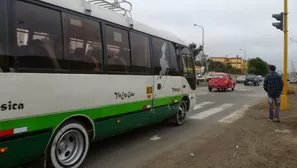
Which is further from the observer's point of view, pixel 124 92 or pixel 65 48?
pixel 124 92

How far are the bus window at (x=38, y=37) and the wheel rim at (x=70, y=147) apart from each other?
3.65 ft

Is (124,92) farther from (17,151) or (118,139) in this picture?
(17,151)

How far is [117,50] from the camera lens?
20.4ft

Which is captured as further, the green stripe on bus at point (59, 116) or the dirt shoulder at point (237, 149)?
the dirt shoulder at point (237, 149)

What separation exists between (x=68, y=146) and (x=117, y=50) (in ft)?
6.66

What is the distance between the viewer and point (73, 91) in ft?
16.3

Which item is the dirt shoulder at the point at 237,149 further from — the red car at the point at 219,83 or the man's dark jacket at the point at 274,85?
the red car at the point at 219,83

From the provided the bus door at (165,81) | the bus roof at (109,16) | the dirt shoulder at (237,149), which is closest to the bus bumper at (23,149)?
the dirt shoulder at (237,149)

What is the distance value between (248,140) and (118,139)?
9.53 ft

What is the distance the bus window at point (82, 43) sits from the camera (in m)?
5.02

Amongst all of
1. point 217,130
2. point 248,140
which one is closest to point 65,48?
point 248,140

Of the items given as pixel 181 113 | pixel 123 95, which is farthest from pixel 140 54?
pixel 181 113

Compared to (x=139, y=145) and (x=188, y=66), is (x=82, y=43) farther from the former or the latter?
(x=188, y=66)

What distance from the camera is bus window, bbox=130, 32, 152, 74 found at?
22.4ft
